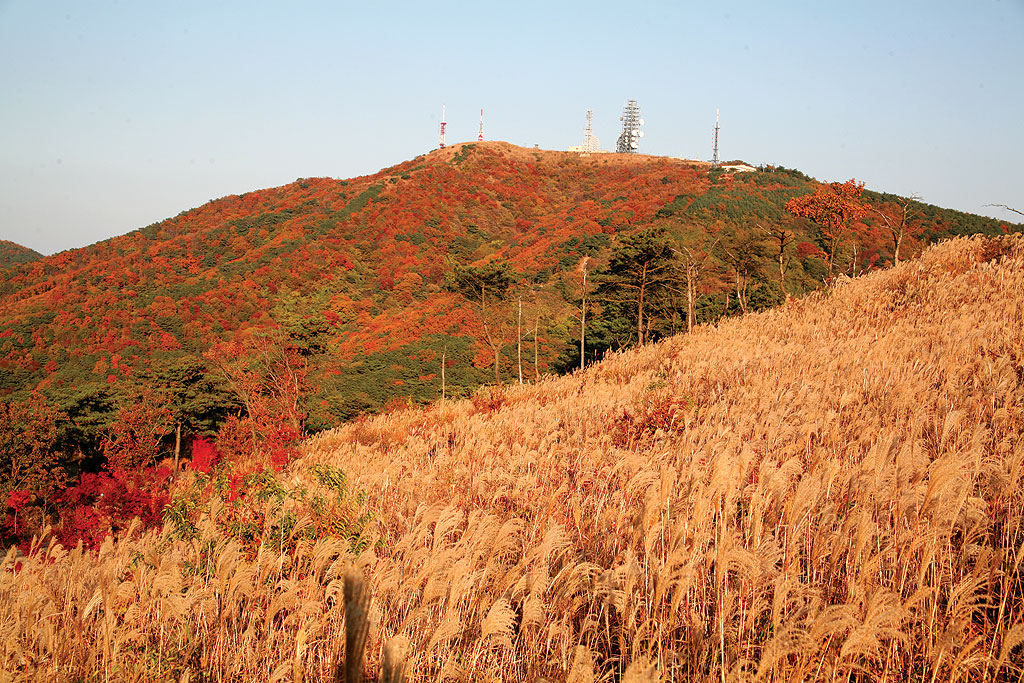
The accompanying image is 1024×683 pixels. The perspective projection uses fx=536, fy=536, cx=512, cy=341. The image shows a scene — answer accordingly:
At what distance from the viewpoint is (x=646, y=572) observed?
2482 millimetres

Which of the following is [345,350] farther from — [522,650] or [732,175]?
[732,175]

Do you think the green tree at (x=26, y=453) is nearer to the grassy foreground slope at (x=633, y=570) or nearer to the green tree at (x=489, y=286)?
the green tree at (x=489, y=286)

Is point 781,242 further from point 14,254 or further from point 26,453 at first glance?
point 14,254

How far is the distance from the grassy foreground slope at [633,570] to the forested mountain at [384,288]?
1316cm

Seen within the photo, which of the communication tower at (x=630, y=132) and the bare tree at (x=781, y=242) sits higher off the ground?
the communication tower at (x=630, y=132)

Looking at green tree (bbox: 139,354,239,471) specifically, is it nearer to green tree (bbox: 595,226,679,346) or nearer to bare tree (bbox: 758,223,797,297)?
green tree (bbox: 595,226,679,346)

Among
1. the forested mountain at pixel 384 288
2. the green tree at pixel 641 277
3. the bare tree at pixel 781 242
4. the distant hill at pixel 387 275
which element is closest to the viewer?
the green tree at pixel 641 277

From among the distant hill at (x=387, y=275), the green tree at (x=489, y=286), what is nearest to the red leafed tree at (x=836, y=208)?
the distant hill at (x=387, y=275)

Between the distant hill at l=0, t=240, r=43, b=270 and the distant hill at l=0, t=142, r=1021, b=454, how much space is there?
133ft

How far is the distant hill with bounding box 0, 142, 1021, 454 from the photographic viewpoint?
115 ft

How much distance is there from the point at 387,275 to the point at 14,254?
83077mm

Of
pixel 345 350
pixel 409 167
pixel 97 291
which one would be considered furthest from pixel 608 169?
pixel 97 291

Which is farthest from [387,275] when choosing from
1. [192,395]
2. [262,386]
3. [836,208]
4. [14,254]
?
[14,254]

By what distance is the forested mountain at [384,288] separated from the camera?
3036 cm
